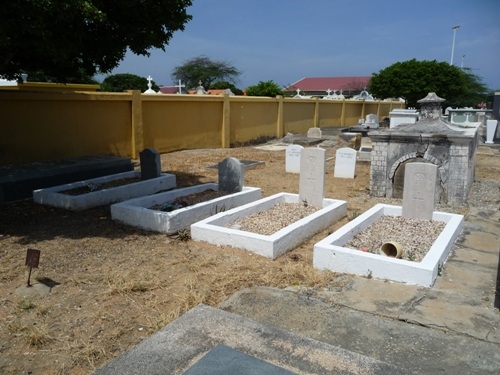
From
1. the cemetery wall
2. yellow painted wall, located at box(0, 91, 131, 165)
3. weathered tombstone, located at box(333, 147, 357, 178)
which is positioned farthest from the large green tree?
yellow painted wall, located at box(0, 91, 131, 165)

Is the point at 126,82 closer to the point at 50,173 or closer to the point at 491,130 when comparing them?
the point at 491,130

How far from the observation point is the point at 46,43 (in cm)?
493

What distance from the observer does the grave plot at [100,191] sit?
7097mm

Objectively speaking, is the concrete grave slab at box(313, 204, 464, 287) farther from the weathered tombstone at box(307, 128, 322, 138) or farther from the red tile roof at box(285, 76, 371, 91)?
the red tile roof at box(285, 76, 371, 91)

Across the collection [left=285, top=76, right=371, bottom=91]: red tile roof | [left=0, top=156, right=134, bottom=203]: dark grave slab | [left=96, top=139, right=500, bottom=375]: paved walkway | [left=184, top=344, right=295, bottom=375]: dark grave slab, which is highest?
[left=285, top=76, right=371, bottom=91]: red tile roof

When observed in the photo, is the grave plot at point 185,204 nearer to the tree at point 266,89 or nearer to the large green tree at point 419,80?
the tree at point 266,89

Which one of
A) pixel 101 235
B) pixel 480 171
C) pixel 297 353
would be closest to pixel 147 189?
pixel 101 235

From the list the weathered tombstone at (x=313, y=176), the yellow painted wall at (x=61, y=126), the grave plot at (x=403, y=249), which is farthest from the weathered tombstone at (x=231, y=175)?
the yellow painted wall at (x=61, y=126)

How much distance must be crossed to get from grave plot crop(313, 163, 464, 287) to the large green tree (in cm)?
3322

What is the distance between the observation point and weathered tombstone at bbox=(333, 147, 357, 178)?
10430mm

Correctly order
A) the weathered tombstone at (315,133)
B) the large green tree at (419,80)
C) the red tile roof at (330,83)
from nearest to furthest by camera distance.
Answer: the weathered tombstone at (315,133)
the large green tree at (419,80)
the red tile roof at (330,83)

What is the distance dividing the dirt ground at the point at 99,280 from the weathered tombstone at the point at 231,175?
2069mm

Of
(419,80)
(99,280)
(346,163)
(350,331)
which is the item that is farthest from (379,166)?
(419,80)

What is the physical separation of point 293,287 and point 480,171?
9763 millimetres
